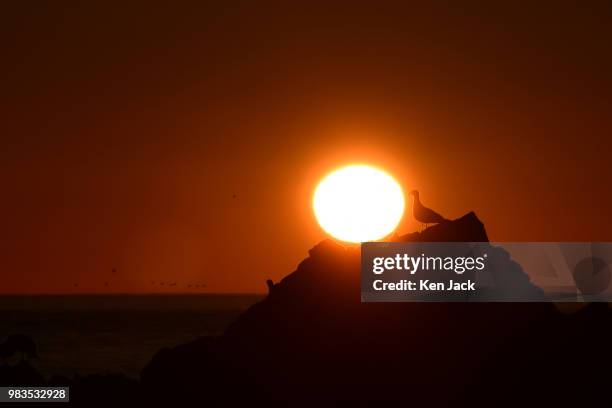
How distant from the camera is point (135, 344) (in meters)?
115

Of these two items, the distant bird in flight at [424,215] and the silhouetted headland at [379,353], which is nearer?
the silhouetted headland at [379,353]

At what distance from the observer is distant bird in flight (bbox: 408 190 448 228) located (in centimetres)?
3712

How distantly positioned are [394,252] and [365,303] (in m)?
2.16

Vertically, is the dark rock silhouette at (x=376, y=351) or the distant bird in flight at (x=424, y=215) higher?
the distant bird in flight at (x=424, y=215)

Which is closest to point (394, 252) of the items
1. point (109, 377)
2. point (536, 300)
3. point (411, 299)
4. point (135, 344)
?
point (411, 299)

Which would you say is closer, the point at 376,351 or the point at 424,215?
the point at 376,351

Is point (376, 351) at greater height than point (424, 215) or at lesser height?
lesser

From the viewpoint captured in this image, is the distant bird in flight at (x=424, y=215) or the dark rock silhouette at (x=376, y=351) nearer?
Result: the dark rock silhouette at (x=376, y=351)

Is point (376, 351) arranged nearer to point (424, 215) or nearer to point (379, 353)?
point (379, 353)

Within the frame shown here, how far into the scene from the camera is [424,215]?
122ft

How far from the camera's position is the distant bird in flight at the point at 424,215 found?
37.1 m

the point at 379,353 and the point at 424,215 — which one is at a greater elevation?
the point at 424,215

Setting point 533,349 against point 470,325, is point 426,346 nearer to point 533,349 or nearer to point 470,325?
point 470,325

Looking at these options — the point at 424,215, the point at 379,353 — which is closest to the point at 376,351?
the point at 379,353
